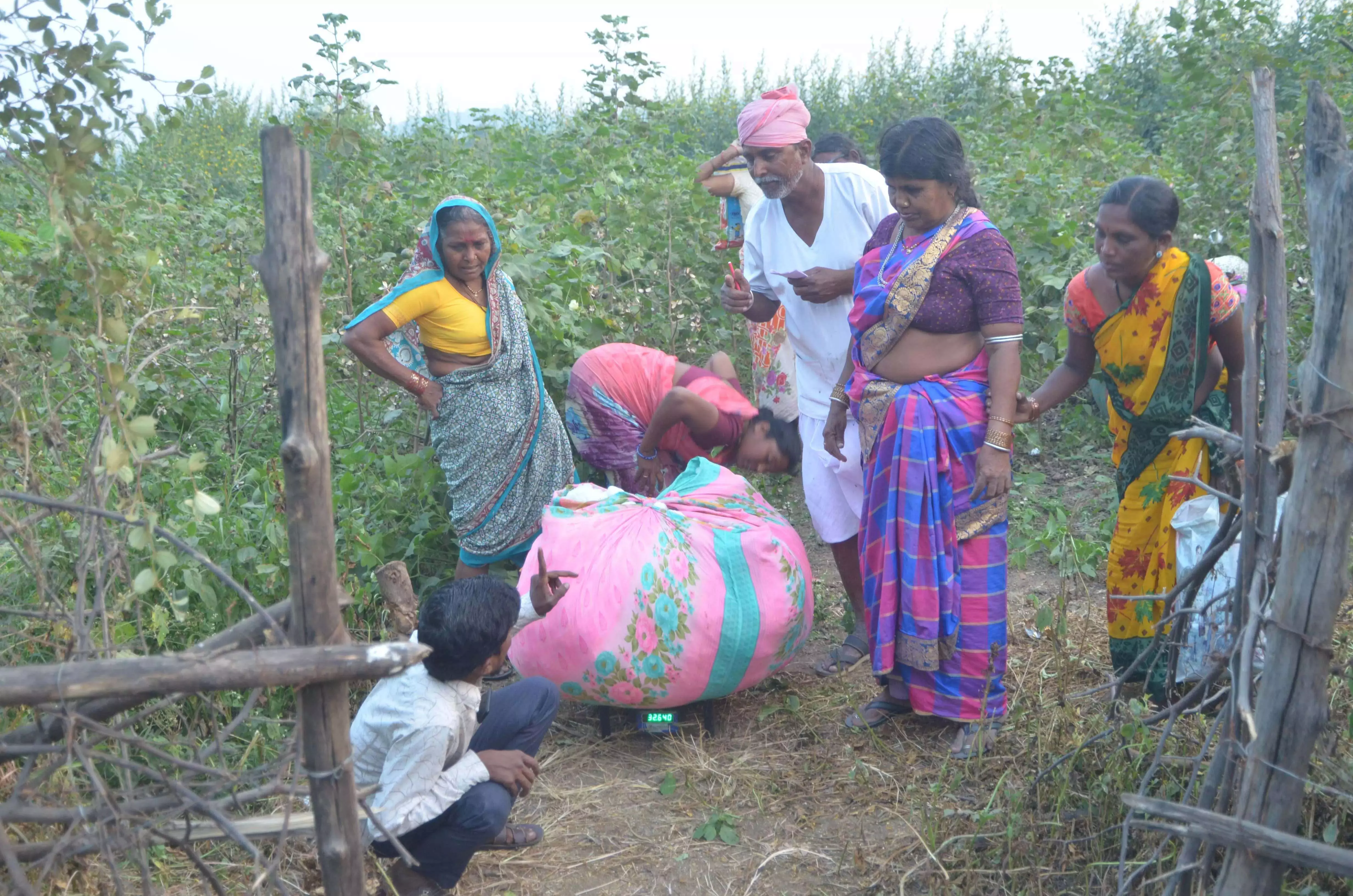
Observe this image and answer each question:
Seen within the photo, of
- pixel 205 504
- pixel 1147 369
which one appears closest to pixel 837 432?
pixel 1147 369

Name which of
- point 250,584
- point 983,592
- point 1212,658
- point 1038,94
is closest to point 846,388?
point 983,592

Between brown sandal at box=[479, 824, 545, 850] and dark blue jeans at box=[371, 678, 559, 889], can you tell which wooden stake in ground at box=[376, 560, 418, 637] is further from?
brown sandal at box=[479, 824, 545, 850]

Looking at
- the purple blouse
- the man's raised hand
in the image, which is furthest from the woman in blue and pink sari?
the man's raised hand

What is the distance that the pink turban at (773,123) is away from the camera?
3697 mm

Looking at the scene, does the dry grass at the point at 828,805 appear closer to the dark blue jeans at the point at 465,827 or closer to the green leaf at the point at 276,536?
the dark blue jeans at the point at 465,827

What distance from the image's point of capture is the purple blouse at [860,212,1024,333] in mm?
3135

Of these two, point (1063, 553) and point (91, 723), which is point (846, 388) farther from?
point (91, 723)

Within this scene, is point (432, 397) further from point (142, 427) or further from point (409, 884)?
point (142, 427)

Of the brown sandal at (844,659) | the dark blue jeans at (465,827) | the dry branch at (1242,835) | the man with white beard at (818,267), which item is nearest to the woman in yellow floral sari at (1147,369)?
the man with white beard at (818,267)

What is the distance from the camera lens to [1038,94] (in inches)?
336

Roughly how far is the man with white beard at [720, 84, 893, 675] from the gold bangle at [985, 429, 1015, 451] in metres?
0.57

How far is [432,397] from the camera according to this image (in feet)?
13.2

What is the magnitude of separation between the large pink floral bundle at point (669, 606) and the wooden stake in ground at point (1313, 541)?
153 centimetres

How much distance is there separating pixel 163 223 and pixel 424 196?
5.44ft
